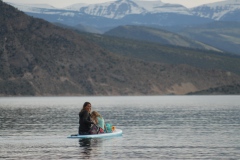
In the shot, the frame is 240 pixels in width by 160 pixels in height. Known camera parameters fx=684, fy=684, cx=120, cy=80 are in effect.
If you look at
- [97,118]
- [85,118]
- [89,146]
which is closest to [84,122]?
[85,118]

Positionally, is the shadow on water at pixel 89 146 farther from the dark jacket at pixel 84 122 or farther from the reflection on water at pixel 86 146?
the dark jacket at pixel 84 122

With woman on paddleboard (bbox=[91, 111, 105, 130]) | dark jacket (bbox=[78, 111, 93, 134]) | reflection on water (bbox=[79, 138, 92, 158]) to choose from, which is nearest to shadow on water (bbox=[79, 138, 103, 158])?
reflection on water (bbox=[79, 138, 92, 158])

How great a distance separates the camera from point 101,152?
45375 millimetres

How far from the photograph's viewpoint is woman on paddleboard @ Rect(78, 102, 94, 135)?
52438mm

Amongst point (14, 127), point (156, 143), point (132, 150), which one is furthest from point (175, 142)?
point (14, 127)

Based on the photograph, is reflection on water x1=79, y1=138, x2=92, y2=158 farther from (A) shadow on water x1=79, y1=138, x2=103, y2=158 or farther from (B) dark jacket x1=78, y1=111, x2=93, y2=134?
(B) dark jacket x1=78, y1=111, x2=93, y2=134

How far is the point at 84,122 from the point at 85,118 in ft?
2.37

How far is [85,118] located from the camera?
52.7 m

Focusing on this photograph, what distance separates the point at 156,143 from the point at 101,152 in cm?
669

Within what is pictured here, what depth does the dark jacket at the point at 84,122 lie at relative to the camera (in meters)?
52.5

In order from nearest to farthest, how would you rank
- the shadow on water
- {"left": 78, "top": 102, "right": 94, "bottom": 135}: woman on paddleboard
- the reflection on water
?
the reflection on water → the shadow on water → {"left": 78, "top": 102, "right": 94, "bottom": 135}: woman on paddleboard

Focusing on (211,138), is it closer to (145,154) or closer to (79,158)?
(145,154)

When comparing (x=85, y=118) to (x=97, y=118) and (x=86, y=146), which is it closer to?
(x=97, y=118)

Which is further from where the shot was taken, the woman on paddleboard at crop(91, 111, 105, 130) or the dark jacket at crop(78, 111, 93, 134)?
the woman on paddleboard at crop(91, 111, 105, 130)
